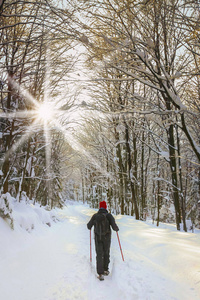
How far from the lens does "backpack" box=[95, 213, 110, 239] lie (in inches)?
185

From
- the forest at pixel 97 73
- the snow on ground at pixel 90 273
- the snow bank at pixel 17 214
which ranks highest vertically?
the forest at pixel 97 73

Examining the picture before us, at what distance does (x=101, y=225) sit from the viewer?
4.74 m

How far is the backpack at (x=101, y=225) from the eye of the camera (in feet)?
15.4

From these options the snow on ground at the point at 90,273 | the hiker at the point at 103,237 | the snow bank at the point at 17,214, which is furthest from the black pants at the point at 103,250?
the snow bank at the point at 17,214

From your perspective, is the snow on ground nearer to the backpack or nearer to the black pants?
the black pants

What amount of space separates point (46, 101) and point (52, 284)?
6393mm

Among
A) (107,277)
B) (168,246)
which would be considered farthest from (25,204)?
(168,246)

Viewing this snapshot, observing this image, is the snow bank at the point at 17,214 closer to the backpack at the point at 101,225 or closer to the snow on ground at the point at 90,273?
the snow on ground at the point at 90,273

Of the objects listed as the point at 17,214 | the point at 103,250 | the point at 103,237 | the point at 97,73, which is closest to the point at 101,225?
the point at 103,237

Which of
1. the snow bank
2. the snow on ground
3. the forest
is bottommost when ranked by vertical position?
the snow on ground

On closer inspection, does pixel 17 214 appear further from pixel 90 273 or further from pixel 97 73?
pixel 97 73

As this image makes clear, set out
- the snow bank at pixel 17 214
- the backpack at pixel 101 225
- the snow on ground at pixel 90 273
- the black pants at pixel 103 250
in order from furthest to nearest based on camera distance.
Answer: the snow bank at pixel 17 214, the backpack at pixel 101 225, the black pants at pixel 103 250, the snow on ground at pixel 90 273

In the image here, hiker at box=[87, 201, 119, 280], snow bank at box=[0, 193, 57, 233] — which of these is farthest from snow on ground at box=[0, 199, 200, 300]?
hiker at box=[87, 201, 119, 280]

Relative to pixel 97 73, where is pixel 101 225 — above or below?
below
